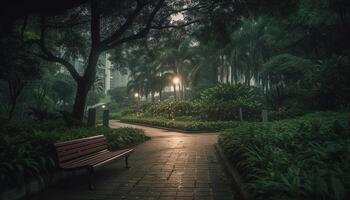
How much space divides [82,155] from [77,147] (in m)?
0.31

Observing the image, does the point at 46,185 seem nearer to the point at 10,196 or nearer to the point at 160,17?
the point at 10,196

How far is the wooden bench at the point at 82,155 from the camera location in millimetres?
4855

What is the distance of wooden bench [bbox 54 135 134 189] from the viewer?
4.86 meters

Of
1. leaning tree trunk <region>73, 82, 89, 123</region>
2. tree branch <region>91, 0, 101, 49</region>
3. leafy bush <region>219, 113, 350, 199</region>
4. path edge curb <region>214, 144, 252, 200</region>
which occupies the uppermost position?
tree branch <region>91, 0, 101, 49</region>

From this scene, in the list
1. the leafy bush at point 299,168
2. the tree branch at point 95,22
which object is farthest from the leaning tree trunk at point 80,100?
the leafy bush at point 299,168

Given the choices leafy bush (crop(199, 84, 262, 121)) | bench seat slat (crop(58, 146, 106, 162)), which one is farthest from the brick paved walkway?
leafy bush (crop(199, 84, 262, 121))

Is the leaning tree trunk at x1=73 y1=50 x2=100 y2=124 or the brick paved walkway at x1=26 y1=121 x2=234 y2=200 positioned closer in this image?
the brick paved walkway at x1=26 y1=121 x2=234 y2=200

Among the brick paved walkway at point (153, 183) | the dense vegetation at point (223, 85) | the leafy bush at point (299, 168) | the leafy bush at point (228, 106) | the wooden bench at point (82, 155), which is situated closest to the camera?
the leafy bush at point (299, 168)

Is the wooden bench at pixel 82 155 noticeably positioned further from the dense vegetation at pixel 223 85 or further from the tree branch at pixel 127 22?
the tree branch at pixel 127 22

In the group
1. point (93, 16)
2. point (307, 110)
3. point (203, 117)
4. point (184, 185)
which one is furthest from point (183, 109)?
point (184, 185)

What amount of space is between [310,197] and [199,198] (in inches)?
70.7

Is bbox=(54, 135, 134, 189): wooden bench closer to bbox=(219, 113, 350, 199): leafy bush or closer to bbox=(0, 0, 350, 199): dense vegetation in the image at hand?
bbox=(0, 0, 350, 199): dense vegetation

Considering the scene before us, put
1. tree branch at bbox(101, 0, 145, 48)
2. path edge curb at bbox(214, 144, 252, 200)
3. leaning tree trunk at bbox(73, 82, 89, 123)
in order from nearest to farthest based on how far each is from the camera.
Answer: path edge curb at bbox(214, 144, 252, 200) → leaning tree trunk at bbox(73, 82, 89, 123) → tree branch at bbox(101, 0, 145, 48)

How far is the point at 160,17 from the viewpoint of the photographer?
1402cm
